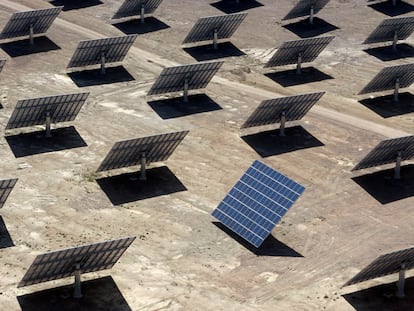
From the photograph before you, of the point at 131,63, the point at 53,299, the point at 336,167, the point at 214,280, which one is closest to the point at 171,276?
the point at 214,280

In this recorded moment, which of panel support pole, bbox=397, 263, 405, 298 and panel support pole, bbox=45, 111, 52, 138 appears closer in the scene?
panel support pole, bbox=397, 263, 405, 298

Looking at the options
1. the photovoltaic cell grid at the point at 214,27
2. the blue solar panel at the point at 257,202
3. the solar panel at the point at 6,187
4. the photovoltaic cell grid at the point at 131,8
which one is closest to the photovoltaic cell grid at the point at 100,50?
the photovoltaic cell grid at the point at 214,27

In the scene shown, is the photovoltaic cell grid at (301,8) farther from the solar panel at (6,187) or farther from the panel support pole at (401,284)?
the panel support pole at (401,284)

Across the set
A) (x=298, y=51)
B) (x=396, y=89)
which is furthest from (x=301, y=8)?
(x=396, y=89)

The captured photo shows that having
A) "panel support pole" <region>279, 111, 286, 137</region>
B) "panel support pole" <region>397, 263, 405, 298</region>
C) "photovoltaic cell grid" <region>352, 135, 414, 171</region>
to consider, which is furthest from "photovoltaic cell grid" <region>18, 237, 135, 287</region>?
"panel support pole" <region>279, 111, 286, 137</region>

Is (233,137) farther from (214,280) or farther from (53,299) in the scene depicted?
(53,299)

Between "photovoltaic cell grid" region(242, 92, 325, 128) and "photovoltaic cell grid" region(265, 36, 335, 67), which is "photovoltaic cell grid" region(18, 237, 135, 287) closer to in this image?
"photovoltaic cell grid" region(242, 92, 325, 128)
